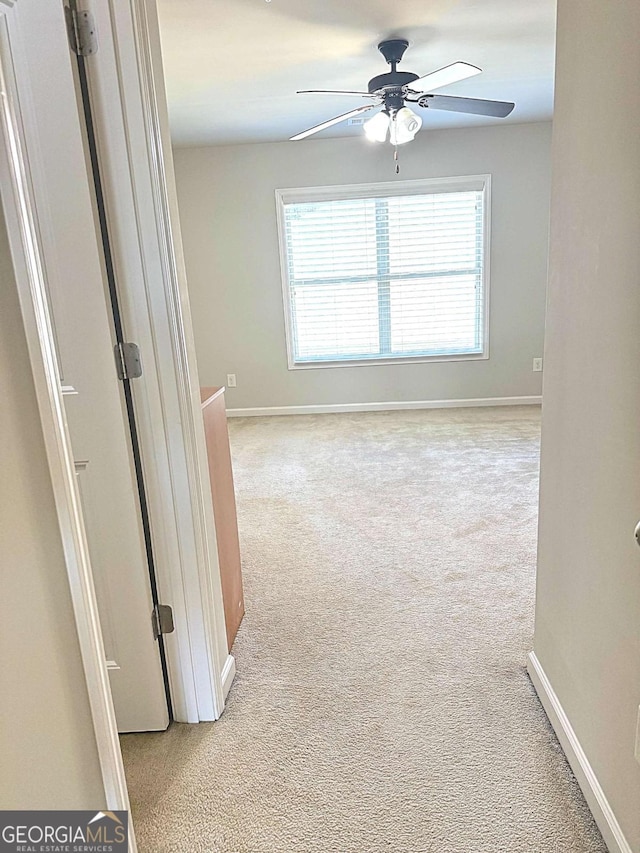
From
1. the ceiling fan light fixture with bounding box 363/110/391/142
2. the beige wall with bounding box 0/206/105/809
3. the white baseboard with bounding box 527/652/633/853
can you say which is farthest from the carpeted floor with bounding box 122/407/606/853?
the ceiling fan light fixture with bounding box 363/110/391/142

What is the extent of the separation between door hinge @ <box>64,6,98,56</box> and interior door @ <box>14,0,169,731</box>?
34 mm

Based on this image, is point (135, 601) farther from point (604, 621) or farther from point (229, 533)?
point (604, 621)

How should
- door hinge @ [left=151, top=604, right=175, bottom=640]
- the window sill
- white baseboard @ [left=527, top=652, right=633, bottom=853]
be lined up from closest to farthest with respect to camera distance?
white baseboard @ [left=527, top=652, right=633, bottom=853] → door hinge @ [left=151, top=604, right=175, bottom=640] → the window sill

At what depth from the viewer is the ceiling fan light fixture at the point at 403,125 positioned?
3.16 meters

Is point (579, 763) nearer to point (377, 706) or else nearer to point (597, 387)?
point (377, 706)

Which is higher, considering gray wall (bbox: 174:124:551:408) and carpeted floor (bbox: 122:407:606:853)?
gray wall (bbox: 174:124:551:408)

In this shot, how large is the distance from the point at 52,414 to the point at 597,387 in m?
1.14

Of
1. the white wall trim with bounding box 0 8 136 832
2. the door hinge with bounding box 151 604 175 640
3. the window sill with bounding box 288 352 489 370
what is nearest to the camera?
the white wall trim with bounding box 0 8 136 832

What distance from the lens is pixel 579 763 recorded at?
1.44 meters

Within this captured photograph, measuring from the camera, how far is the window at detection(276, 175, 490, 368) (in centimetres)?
514

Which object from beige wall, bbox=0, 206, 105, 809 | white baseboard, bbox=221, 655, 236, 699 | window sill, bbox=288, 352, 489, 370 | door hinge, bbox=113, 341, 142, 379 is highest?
door hinge, bbox=113, 341, 142, 379

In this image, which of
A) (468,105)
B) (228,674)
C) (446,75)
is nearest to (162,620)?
(228,674)

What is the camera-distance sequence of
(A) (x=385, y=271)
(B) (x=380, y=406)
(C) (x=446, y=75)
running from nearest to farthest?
(C) (x=446, y=75), (A) (x=385, y=271), (B) (x=380, y=406)

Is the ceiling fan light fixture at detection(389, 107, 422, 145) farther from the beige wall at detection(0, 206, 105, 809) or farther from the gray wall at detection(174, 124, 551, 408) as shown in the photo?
the beige wall at detection(0, 206, 105, 809)
